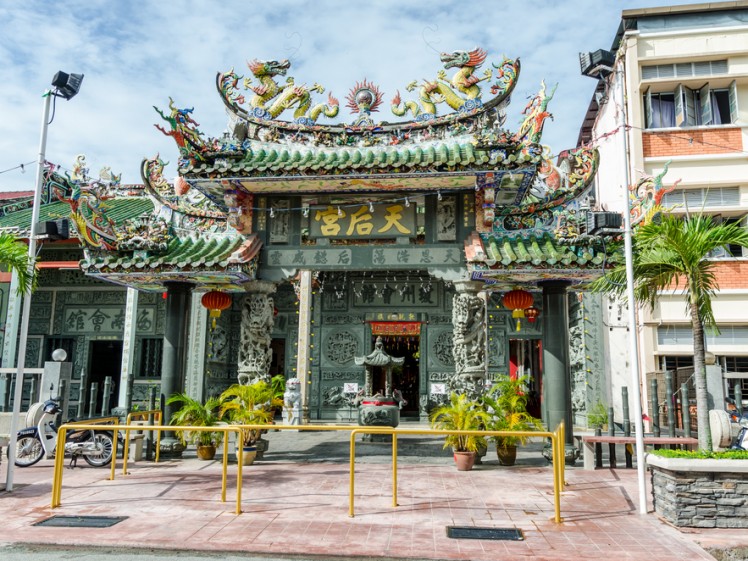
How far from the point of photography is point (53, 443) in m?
12.9

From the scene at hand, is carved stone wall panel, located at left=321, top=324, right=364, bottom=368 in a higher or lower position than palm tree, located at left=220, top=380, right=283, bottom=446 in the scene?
higher

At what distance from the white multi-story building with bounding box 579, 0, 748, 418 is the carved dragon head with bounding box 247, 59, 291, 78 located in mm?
12399

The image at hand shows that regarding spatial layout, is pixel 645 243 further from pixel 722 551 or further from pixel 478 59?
pixel 478 59

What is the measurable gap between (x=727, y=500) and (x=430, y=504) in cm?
372

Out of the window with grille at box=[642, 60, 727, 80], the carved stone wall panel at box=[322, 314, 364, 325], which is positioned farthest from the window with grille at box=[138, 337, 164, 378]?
the window with grille at box=[642, 60, 727, 80]

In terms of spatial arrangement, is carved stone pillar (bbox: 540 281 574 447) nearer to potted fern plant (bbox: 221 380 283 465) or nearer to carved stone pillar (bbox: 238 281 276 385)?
potted fern plant (bbox: 221 380 283 465)

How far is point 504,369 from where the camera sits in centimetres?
2145

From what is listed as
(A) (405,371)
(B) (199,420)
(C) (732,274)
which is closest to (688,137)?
(C) (732,274)

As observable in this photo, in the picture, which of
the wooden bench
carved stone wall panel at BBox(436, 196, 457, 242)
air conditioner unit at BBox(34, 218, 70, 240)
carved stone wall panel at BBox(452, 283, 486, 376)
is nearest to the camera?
air conditioner unit at BBox(34, 218, 70, 240)

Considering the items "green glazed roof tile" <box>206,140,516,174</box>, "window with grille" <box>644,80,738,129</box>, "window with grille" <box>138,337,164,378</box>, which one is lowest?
"window with grille" <box>138,337,164,378</box>

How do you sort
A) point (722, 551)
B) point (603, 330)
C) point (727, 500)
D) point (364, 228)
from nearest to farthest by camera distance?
point (722, 551) < point (727, 500) < point (364, 228) < point (603, 330)

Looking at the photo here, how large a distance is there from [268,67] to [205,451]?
8739 mm

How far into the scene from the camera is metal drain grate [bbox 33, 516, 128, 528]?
7.30 m

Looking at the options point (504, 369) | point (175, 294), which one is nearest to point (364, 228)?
point (175, 294)
